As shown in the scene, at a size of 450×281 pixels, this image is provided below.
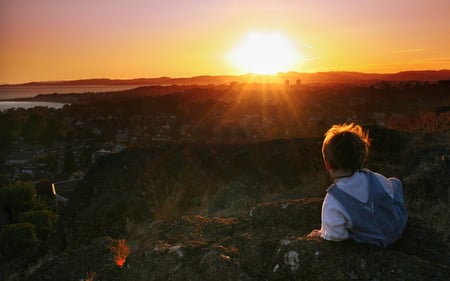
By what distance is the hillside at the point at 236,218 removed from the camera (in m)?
2.59

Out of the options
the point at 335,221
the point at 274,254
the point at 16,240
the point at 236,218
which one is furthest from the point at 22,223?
the point at 335,221

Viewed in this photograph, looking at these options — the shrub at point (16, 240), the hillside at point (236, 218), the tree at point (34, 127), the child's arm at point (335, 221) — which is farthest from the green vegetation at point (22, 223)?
the tree at point (34, 127)

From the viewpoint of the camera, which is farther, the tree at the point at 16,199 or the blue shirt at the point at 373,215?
the tree at the point at 16,199

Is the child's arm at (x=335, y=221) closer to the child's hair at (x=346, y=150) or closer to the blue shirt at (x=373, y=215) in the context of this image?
the blue shirt at (x=373, y=215)

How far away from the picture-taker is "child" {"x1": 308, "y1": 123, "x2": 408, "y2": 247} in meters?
2.55

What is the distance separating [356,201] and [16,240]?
1999cm

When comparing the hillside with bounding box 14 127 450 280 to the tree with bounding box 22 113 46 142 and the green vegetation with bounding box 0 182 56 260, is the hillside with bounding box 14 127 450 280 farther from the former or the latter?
the tree with bounding box 22 113 46 142

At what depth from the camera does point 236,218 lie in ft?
13.3

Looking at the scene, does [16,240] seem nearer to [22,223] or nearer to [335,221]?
[22,223]

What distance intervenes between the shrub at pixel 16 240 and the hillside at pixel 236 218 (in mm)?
9429

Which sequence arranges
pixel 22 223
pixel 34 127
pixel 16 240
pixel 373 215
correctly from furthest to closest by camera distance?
pixel 34 127, pixel 22 223, pixel 16 240, pixel 373 215

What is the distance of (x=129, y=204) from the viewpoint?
8844 millimetres

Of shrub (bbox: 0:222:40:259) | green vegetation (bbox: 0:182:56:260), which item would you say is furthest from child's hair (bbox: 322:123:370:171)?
shrub (bbox: 0:222:40:259)

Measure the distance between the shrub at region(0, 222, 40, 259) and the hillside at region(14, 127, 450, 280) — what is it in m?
9.43
